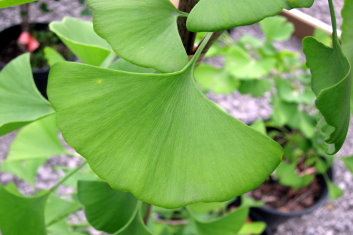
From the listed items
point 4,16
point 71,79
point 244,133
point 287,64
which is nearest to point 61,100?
point 71,79

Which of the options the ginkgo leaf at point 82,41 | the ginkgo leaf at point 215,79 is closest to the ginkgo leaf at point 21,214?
the ginkgo leaf at point 82,41

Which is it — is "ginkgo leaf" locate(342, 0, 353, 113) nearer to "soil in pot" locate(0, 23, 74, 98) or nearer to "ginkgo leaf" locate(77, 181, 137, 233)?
"ginkgo leaf" locate(77, 181, 137, 233)

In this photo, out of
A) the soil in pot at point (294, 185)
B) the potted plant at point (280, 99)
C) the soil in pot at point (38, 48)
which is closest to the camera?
the potted plant at point (280, 99)

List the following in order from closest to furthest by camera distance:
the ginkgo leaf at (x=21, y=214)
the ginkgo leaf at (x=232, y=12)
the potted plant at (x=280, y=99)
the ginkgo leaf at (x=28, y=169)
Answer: the ginkgo leaf at (x=232, y=12) → the ginkgo leaf at (x=21, y=214) → the ginkgo leaf at (x=28, y=169) → the potted plant at (x=280, y=99)

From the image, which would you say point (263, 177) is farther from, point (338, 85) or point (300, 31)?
point (300, 31)

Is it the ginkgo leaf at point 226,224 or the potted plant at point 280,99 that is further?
the potted plant at point 280,99

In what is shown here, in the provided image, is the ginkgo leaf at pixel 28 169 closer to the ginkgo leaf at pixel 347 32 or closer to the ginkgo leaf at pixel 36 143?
the ginkgo leaf at pixel 36 143
